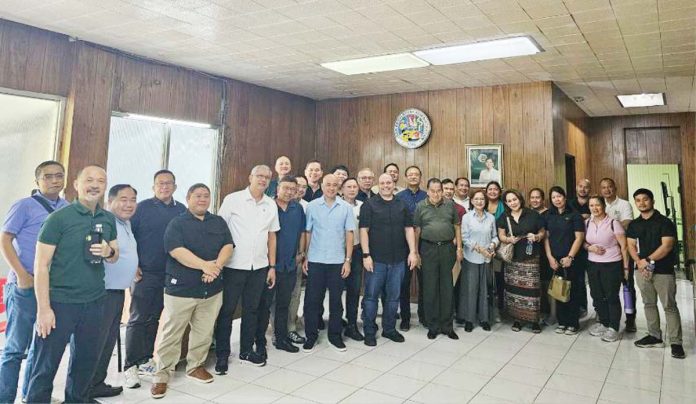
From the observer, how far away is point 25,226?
2764 millimetres

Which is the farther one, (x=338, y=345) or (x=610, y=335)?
(x=610, y=335)

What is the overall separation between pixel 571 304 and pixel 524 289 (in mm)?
538

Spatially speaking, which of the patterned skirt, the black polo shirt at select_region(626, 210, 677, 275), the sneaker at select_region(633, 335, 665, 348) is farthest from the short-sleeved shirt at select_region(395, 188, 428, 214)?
the sneaker at select_region(633, 335, 665, 348)

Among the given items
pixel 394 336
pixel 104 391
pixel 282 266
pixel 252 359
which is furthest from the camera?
pixel 394 336

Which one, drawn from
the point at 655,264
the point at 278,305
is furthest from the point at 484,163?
the point at 278,305

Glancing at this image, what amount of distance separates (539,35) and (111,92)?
178 inches

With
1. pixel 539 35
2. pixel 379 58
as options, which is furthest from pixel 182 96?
pixel 539 35

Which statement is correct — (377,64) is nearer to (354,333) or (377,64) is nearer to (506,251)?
(506,251)

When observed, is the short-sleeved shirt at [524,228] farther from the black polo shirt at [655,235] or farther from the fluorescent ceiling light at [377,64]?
the fluorescent ceiling light at [377,64]

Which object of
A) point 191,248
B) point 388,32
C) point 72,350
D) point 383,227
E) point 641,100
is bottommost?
point 72,350

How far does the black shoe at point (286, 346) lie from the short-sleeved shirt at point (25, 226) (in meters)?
2.03

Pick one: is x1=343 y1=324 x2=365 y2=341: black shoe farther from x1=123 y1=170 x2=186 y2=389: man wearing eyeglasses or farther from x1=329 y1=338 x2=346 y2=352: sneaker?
x1=123 y1=170 x2=186 y2=389: man wearing eyeglasses

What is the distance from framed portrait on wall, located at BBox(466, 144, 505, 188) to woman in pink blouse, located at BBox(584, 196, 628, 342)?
5.74 ft

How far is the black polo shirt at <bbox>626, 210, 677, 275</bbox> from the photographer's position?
3922mm
